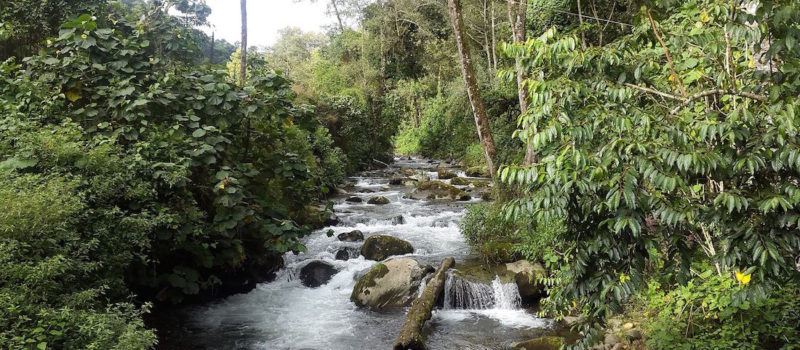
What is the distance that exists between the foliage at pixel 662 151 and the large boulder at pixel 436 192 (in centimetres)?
1283

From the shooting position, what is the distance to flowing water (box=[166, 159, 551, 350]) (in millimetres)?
7359

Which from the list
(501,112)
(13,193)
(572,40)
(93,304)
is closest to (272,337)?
(93,304)

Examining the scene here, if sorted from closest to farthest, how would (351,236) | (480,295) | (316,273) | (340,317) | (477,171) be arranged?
(340,317)
(480,295)
(316,273)
(351,236)
(477,171)

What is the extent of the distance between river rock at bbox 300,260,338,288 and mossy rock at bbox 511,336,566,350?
4405 millimetres

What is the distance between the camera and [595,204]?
10.4 feet

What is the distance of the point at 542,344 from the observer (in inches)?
263

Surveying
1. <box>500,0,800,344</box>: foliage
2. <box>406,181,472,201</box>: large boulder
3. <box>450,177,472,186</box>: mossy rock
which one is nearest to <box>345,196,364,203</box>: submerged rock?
<box>406,181,472,201</box>: large boulder

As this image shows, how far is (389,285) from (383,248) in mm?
1959

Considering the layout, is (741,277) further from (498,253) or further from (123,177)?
(498,253)

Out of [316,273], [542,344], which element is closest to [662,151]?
[542,344]

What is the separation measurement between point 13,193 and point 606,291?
490 centimetres

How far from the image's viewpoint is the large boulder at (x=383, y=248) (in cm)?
1066

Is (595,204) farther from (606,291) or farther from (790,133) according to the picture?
(790,133)

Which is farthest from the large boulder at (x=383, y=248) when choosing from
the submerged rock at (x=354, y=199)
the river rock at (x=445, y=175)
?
the river rock at (x=445, y=175)
